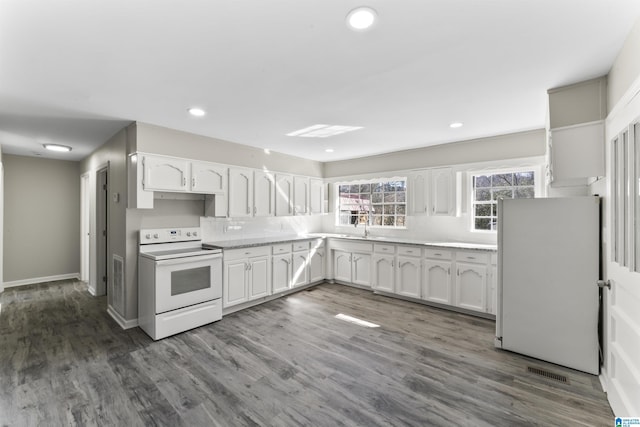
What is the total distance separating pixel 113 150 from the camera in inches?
153

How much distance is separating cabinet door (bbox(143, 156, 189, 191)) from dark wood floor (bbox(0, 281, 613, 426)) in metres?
1.72

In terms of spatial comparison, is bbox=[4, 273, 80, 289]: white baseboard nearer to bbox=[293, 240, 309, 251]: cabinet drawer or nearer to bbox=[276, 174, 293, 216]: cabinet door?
bbox=[276, 174, 293, 216]: cabinet door

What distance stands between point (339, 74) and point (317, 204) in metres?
3.60

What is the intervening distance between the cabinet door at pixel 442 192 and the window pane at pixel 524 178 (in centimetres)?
82

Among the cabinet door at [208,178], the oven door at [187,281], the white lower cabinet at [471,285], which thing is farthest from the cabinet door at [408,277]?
the cabinet door at [208,178]

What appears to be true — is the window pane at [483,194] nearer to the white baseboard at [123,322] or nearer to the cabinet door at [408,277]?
the cabinet door at [408,277]

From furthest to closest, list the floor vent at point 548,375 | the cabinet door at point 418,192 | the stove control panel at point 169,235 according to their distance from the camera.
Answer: the cabinet door at point 418,192 → the stove control panel at point 169,235 → the floor vent at point 548,375

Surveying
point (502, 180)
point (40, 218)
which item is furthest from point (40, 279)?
point (502, 180)

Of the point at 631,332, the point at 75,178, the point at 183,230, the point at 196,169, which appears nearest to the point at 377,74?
the point at 631,332

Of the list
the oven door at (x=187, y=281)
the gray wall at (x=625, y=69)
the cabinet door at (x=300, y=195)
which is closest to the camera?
the gray wall at (x=625, y=69)

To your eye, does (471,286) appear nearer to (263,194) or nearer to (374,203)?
(374,203)

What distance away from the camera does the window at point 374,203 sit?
5027 millimetres

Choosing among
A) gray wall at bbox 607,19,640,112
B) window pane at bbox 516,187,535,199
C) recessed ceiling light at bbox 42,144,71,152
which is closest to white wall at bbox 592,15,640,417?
gray wall at bbox 607,19,640,112

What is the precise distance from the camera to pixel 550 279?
2.53 metres
